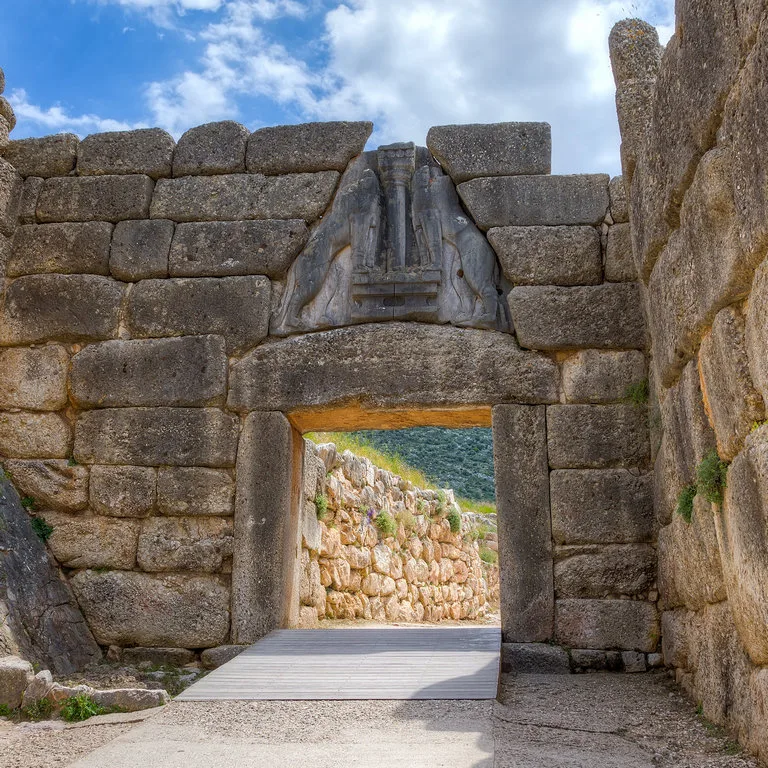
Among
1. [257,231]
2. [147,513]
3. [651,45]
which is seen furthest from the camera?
[257,231]

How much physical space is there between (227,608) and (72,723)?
175 centimetres

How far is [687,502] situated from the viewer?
435 cm

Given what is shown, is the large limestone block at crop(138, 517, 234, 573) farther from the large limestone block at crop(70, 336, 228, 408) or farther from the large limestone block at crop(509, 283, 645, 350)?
the large limestone block at crop(509, 283, 645, 350)

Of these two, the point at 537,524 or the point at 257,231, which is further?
the point at 257,231

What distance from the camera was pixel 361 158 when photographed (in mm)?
6547

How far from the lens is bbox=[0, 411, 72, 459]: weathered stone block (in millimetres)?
6211

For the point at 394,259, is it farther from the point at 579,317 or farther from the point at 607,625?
the point at 607,625

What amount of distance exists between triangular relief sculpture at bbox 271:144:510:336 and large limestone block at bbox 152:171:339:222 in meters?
0.14

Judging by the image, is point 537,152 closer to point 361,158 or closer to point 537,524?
point 361,158

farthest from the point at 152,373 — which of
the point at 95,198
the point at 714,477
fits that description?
the point at 714,477

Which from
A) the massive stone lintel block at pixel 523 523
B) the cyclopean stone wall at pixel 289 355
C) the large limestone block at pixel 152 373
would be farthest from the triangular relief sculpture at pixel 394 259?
the massive stone lintel block at pixel 523 523

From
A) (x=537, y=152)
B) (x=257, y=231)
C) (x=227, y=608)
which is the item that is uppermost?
(x=537, y=152)

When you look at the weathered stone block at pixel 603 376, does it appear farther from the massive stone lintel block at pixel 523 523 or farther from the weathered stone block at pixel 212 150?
the weathered stone block at pixel 212 150

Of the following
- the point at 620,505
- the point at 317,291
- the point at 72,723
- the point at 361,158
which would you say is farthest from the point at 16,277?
the point at 620,505
